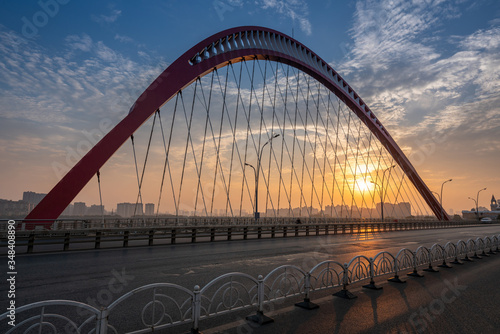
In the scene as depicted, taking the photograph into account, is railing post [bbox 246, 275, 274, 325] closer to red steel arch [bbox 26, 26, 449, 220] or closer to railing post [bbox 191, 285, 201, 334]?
railing post [bbox 191, 285, 201, 334]

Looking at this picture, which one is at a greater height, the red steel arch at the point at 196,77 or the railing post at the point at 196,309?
the red steel arch at the point at 196,77

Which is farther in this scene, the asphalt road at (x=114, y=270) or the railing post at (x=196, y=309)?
the asphalt road at (x=114, y=270)

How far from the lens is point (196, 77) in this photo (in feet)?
81.4

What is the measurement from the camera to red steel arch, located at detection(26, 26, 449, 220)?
57.2 ft

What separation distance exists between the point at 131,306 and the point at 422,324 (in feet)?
20.2

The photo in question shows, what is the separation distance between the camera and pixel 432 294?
843 centimetres

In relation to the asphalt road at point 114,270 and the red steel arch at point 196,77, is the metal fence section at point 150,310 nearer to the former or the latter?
the asphalt road at point 114,270

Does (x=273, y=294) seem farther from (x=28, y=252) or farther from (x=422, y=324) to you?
(x=28, y=252)

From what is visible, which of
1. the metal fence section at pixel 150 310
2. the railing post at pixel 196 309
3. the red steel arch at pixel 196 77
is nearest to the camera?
the metal fence section at pixel 150 310

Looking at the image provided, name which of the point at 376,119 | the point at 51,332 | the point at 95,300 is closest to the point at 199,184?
the point at 95,300

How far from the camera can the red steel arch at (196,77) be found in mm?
17438

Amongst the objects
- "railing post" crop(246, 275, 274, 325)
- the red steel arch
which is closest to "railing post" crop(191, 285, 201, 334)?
"railing post" crop(246, 275, 274, 325)

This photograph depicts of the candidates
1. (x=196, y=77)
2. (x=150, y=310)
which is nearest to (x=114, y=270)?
(x=150, y=310)

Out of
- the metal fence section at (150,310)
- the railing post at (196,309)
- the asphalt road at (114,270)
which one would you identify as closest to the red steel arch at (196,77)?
the asphalt road at (114,270)
